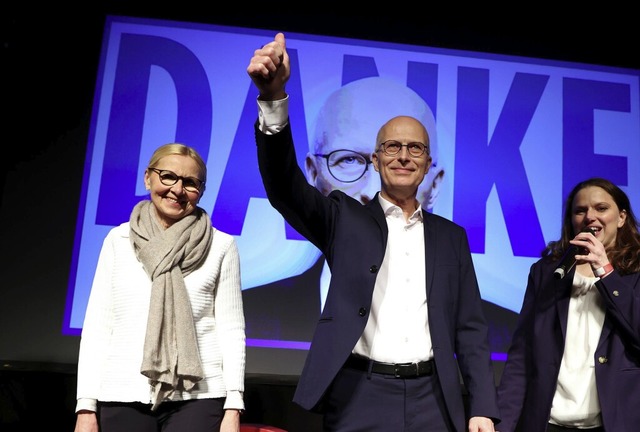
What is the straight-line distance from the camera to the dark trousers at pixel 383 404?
172cm

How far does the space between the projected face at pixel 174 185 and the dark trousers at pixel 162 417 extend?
575 mm

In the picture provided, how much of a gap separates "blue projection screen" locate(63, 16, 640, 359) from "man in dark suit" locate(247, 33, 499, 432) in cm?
152

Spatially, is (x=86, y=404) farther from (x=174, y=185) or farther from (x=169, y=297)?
(x=174, y=185)

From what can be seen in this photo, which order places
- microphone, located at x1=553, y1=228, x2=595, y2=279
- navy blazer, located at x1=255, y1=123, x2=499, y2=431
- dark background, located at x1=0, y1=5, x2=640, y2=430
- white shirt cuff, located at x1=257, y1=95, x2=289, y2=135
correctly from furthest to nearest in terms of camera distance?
dark background, located at x1=0, y1=5, x2=640, y2=430 → microphone, located at x1=553, y1=228, x2=595, y2=279 → navy blazer, located at x1=255, y1=123, x2=499, y2=431 → white shirt cuff, located at x1=257, y1=95, x2=289, y2=135

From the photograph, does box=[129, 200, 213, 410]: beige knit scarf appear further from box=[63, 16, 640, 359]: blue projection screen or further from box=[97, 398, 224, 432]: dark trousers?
box=[63, 16, 640, 359]: blue projection screen

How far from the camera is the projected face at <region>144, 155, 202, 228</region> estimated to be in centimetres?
211

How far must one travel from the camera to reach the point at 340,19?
375cm

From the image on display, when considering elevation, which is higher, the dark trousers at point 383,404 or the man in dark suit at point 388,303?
the man in dark suit at point 388,303

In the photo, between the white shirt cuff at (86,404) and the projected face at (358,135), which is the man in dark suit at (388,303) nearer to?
the white shirt cuff at (86,404)

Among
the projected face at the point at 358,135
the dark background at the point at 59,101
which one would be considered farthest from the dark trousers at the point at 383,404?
the projected face at the point at 358,135

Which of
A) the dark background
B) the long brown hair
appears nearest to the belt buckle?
the long brown hair

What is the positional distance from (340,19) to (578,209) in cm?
187

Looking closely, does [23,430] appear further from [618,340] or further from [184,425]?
[618,340]

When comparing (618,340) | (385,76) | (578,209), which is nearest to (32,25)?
(385,76)
